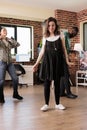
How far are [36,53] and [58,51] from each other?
186 inches

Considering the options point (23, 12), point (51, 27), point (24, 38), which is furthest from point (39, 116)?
point (24, 38)

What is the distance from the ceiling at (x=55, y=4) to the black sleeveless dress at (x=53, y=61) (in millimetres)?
3314

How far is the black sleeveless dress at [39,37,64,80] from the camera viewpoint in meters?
3.44

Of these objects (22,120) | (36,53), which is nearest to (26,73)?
(36,53)

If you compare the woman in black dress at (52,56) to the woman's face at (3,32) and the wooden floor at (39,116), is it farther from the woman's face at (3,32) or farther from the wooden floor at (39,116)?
the woman's face at (3,32)

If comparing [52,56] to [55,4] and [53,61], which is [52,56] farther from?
[55,4]

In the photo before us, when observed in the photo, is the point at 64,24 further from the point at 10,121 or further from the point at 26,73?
the point at 10,121

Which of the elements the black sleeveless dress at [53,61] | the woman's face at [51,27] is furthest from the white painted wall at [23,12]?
the black sleeveless dress at [53,61]

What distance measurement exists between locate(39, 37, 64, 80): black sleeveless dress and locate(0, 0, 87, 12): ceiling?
3.31 meters

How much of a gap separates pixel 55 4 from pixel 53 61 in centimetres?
379

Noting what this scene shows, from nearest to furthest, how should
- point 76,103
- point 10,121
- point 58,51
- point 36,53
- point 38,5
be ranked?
point 10,121, point 58,51, point 76,103, point 38,5, point 36,53

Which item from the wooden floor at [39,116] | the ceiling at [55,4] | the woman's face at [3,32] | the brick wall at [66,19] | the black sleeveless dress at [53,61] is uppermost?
the ceiling at [55,4]

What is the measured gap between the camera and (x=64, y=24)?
7547mm

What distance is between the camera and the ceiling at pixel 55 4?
6504mm
